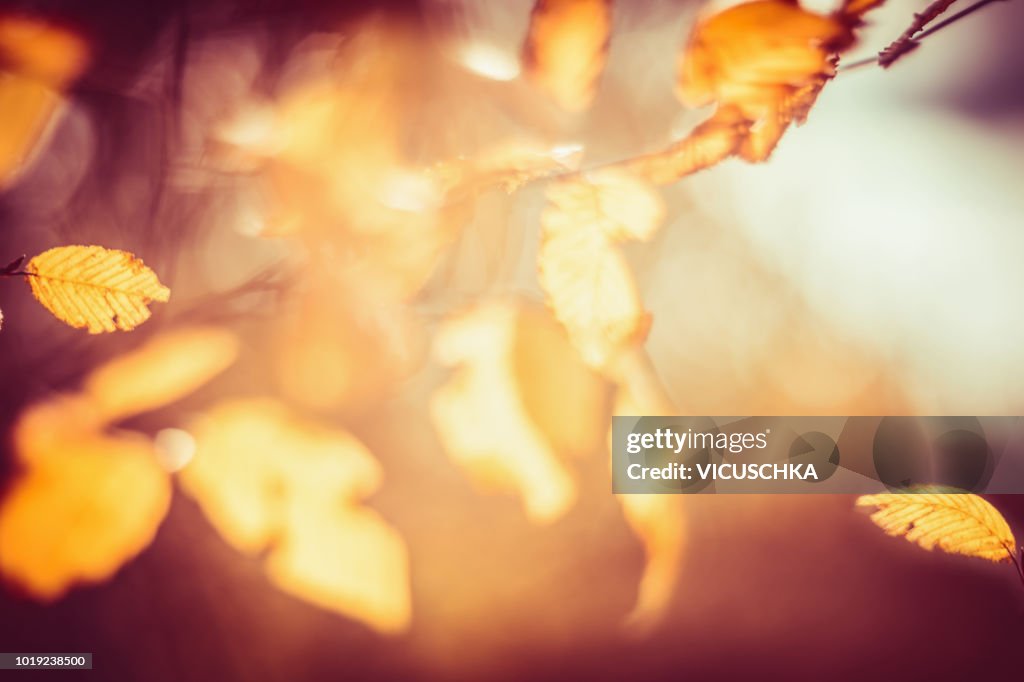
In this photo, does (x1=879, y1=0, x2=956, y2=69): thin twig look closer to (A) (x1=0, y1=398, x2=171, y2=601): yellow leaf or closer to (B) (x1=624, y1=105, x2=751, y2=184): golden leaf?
(B) (x1=624, y1=105, x2=751, y2=184): golden leaf

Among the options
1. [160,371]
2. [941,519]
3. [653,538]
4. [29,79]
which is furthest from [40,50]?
[941,519]

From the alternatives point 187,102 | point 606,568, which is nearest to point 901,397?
point 606,568

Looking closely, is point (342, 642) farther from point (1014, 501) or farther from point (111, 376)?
point (1014, 501)

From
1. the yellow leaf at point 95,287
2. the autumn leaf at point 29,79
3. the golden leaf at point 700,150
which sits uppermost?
the autumn leaf at point 29,79

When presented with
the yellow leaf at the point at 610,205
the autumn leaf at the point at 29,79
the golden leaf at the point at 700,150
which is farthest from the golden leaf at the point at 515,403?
the autumn leaf at the point at 29,79

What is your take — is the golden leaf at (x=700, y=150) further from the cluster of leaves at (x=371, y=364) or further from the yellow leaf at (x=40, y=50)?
the yellow leaf at (x=40, y=50)

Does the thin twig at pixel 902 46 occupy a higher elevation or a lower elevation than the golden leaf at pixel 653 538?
higher

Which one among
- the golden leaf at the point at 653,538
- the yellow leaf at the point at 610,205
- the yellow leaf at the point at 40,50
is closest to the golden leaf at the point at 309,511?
the golden leaf at the point at 653,538
